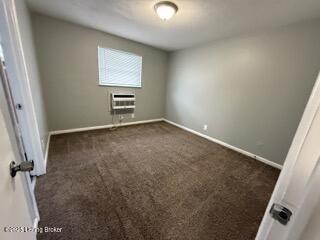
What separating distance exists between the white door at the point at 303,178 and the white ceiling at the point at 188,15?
6.63 feet

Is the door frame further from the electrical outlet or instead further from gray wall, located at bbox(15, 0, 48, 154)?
the electrical outlet

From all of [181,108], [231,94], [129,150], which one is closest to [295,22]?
[231,94]

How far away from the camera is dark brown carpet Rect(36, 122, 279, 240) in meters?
1.27

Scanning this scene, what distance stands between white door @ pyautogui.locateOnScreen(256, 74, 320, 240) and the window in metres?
3.63

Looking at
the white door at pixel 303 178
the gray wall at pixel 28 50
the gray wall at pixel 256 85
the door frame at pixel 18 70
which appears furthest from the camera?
the gray wall at pixel 256 85

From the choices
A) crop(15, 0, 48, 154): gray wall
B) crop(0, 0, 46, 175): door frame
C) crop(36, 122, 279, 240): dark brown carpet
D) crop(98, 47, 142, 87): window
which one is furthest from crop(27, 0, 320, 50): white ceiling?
crop(36, 122, 279, 240): dark brown carpet

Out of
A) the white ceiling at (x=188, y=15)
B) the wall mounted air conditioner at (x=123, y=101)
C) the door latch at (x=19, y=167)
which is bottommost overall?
the wall mounted air conditioner at (x=123, y=101)

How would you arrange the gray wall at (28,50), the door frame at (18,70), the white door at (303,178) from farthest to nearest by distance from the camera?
1. the gray wall at (28,50)
2. the door frame at (18,70)
3. the white door at (303,178)

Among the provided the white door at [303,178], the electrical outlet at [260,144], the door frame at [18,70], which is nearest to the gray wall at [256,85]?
the electrical outlet at [260,144]

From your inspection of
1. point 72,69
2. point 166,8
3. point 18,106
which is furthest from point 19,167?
point 72,69

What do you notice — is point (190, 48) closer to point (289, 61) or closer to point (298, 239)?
point (289, 61)

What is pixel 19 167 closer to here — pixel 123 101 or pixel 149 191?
pixel 149 191

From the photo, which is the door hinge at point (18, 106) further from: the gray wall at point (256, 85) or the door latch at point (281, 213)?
the gray wall at point (256, 85)

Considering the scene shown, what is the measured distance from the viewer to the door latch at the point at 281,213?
43 cm
